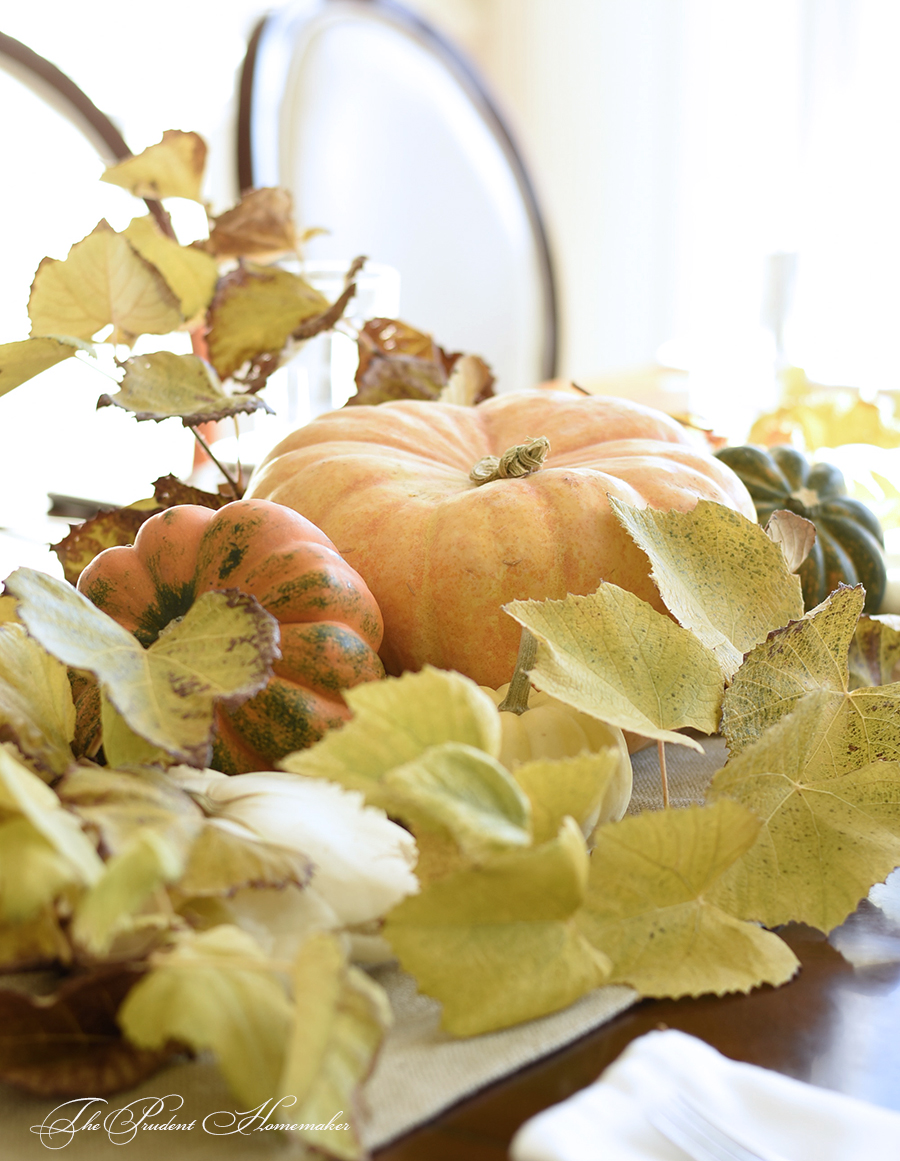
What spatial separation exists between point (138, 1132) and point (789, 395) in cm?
104

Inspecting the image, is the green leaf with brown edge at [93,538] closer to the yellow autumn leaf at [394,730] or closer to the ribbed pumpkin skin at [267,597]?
the ribbed pumpkin skin at [267,597]

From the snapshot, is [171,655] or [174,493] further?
[174,493]

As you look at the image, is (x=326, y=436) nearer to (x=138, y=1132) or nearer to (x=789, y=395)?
(x=138, y=1132)

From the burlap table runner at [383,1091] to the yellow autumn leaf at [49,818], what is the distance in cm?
6

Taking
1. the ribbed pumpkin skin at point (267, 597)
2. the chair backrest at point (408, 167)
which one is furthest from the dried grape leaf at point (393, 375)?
the chair backrest at point (408, 167)

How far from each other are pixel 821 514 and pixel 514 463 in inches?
10.6

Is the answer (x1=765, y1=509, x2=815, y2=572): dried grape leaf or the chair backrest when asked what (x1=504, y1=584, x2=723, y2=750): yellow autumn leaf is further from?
the chair backrest

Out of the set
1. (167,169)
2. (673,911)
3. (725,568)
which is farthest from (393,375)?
(673,911)

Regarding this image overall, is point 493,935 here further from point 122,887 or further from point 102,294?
point 102,294

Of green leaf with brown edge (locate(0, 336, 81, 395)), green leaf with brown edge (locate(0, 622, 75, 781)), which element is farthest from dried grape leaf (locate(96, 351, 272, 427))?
green leaf with brown edge (locate(0, 622, 75, 781))

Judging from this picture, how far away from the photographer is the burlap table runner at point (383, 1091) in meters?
0.24

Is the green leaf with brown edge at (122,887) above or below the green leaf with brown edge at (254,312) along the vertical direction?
below

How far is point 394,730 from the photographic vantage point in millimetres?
253

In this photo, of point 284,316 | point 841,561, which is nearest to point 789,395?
point 841,561
